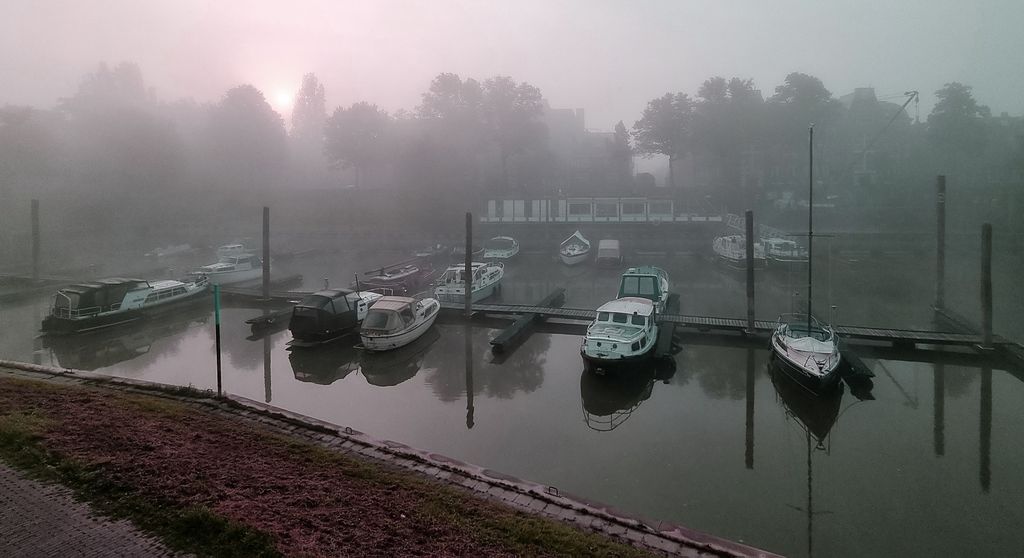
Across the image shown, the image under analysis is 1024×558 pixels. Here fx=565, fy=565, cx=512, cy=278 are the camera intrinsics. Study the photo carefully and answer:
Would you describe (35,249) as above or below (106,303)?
above

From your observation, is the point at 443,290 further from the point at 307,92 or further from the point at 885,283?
the point at 307,92

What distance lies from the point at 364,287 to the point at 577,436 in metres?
16.6

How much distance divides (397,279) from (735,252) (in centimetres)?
2272

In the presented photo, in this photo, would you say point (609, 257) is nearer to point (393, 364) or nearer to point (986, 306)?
point (986, 306)

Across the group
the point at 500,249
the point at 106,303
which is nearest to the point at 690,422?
→ the point at 106,303

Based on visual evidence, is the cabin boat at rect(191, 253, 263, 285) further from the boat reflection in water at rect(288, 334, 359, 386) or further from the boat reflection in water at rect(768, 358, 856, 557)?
the boat reflection in water at rect(768, 358, 856, 557)

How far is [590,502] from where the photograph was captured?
742 cm

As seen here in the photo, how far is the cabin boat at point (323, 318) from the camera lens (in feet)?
58.6

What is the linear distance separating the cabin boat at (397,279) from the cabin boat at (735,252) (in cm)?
1981

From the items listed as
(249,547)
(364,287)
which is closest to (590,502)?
(249,547)

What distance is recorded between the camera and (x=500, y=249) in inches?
1688

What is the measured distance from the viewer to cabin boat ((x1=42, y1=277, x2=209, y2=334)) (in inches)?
767

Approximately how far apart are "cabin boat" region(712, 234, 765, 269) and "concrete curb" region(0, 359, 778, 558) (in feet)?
104

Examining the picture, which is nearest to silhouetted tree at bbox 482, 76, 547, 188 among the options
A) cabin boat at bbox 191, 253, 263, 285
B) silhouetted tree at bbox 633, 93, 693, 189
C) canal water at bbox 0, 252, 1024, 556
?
silhouetted tree at bbox 633, 93, 693, 189
